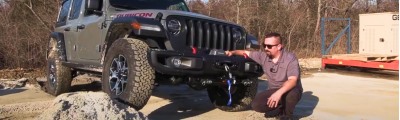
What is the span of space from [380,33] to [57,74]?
11.2 m

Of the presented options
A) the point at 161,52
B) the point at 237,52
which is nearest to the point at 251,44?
the point at 237,52

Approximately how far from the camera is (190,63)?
5.35m

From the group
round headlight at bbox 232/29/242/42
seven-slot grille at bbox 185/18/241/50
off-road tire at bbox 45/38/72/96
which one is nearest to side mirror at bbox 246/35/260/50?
round headlight at bbox 232/29/242/42

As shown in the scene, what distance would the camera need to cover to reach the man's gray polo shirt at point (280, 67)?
5.12 m

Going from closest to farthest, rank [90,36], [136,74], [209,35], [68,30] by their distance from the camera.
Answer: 1. [136,74]
2. [209,35]
3. [90,36]
4. [68,30]

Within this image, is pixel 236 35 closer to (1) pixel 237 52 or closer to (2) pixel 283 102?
(1) pixel 237 52

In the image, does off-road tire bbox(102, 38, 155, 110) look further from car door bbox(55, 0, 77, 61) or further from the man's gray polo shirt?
car door bbox(55, 0, 77, 61)

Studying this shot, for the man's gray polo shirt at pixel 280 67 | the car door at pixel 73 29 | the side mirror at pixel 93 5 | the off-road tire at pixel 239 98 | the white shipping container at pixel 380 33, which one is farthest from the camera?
the white shipping container at pixel 380 33

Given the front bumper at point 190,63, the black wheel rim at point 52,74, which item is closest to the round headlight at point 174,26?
the front bumper at point 190,63

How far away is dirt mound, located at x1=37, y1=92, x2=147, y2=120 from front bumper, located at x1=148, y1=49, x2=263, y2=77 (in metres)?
0.63

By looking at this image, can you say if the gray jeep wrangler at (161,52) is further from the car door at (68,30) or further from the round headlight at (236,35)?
the car door at (68,30)

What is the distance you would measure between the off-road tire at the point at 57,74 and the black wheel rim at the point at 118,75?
249 cm

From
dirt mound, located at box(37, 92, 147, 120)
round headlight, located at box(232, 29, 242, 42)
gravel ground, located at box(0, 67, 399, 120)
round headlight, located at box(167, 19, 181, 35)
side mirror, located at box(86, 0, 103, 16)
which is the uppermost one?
side mirror, located at box(86, 0, 103, 16)

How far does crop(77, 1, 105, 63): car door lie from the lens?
679 cm
